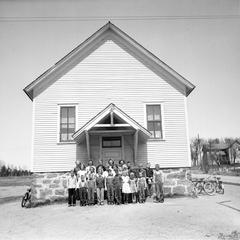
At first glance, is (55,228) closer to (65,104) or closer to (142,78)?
(65,104)

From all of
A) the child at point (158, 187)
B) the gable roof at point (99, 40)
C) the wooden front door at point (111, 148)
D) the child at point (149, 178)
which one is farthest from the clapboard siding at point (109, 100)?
the child at point (158, 187)

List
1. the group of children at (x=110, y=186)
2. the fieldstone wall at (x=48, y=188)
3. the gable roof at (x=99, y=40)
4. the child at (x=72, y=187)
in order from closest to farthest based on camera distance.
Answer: the child at (x=72, y=187), the group of children at (x=110, y=186), the fieldstone wall at (x=48, y=188), the gable roof at (x=99, y=40)

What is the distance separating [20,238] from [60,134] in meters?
7.40

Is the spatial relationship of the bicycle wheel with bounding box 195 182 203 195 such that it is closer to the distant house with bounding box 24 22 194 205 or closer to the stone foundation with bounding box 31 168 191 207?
the stone foundation with bounding box 31 168 191 207

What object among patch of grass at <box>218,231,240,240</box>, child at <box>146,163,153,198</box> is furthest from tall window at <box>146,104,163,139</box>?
patch of grass at <box>218,231,240,240</box>

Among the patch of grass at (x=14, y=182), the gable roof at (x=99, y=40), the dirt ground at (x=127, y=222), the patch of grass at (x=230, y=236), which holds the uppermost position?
the gable roof at (x=99, y=40)

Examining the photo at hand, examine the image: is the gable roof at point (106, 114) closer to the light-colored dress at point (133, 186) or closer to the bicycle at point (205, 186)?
the light-colored dress at point (133, 186)

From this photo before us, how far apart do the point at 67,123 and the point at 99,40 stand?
4.47m

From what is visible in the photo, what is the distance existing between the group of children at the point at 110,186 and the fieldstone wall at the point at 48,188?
1.21 m

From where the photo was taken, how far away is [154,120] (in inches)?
606

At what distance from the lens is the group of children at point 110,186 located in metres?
12.4

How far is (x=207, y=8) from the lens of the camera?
9.81 m

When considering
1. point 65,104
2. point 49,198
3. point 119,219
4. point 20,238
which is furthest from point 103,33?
point 20,238

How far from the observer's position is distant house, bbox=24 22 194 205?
48.0 ft
